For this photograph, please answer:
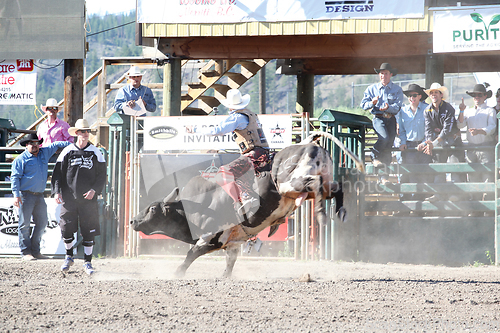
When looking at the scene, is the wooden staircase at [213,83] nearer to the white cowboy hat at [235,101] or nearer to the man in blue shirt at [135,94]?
the man in blue shirt at [135,94]

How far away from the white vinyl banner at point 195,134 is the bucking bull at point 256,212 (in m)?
2.22

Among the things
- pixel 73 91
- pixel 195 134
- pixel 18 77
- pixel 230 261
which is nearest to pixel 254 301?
pixel 230 261

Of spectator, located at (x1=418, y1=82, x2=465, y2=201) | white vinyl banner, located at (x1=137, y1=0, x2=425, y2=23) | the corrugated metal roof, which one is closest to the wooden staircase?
the corrugated metal roof

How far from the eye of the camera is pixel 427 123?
30.7 feet

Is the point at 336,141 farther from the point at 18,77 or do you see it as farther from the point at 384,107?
the point at 18,77

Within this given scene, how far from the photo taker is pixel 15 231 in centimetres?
A: 1034

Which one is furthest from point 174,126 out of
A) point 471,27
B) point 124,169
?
point 471,27

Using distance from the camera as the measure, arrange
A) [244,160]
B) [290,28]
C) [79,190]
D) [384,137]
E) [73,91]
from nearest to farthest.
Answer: [244,160] → [79,190] → [384,137] → [290,28] → [73,91]

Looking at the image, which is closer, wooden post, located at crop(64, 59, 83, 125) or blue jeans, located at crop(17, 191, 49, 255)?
blue jeans, located at crop(17, 191, 49, 255)

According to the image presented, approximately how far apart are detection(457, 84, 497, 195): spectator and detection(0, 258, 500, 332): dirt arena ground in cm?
199

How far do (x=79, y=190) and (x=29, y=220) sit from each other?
265 centimetres

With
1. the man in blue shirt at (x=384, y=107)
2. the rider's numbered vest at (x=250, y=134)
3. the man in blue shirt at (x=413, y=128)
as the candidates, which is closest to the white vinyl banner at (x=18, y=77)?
the man in blue shirt at (x=384, y=107)

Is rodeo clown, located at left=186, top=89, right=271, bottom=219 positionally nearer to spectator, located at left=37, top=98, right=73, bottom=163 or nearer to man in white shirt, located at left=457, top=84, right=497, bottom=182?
man in white shirt, located at left=457, top=84, right=497, bottom=182

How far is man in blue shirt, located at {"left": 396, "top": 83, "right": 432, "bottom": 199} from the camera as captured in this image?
30.6ft
